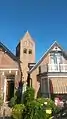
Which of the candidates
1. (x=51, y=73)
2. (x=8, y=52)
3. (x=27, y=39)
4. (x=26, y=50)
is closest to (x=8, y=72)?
(x=8, y=52)

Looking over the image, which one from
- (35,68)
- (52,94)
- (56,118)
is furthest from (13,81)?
(56,118)

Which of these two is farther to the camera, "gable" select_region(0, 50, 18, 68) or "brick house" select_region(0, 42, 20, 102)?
"gable" select_region(0, 50, 18, 68)

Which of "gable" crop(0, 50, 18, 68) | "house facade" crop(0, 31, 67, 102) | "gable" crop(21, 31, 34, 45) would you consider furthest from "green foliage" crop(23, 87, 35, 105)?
"gable" crop(21, 31, 34, 45)

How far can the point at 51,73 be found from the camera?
37.4 m

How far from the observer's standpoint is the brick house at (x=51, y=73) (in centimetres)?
3678

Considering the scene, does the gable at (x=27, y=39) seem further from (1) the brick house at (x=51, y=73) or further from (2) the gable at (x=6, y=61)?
(2) the gable at (x=6, y=61)

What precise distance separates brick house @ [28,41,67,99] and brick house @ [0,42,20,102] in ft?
8.21

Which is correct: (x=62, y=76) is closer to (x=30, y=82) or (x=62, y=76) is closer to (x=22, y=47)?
(x=30, y=82)

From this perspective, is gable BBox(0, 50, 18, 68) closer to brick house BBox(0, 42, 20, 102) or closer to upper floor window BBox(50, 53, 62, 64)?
brick house BBox(0, 42, 20, 102)

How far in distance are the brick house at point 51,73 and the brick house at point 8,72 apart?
250 centimetres

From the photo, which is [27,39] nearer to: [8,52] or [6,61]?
[8,52]

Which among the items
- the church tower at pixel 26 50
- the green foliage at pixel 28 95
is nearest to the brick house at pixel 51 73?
the green foliage at pixel 28 95

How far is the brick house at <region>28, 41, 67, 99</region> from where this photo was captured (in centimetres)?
3678

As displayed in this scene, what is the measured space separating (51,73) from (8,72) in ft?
20.8
